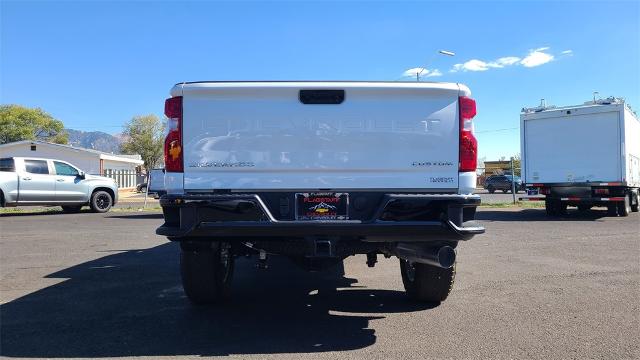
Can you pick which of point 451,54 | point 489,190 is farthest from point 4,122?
point 451,54

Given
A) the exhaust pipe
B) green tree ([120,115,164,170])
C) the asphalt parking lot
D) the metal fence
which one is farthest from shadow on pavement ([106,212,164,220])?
green tree ([120,115,164,170])

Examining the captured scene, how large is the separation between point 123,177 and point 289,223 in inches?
1636

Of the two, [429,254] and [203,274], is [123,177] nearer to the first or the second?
[203,274]

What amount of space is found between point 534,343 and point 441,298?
1.20m

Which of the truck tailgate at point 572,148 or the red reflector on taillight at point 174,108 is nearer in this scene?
the red reflector on taillight at point 174,108

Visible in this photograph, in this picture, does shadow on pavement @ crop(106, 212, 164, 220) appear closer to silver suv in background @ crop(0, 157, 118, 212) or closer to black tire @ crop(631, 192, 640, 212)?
silver suv in background @ crop(0, 157, 118, 212)

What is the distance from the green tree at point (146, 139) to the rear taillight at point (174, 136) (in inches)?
2912

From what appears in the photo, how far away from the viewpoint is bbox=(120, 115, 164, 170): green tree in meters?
74.9

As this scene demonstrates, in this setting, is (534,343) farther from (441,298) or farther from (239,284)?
(239,284)

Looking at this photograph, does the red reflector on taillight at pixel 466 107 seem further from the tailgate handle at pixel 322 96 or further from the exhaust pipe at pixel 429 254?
the exhaust pipe at pixel 429 254

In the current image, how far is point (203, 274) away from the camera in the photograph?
4680 millimetres

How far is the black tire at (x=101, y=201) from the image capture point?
16.7 m

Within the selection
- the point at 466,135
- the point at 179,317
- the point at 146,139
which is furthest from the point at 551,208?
the point at 146,139

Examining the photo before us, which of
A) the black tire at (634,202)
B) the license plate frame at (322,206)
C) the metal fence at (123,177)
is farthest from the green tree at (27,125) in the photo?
the license plate frame at (322,206)
